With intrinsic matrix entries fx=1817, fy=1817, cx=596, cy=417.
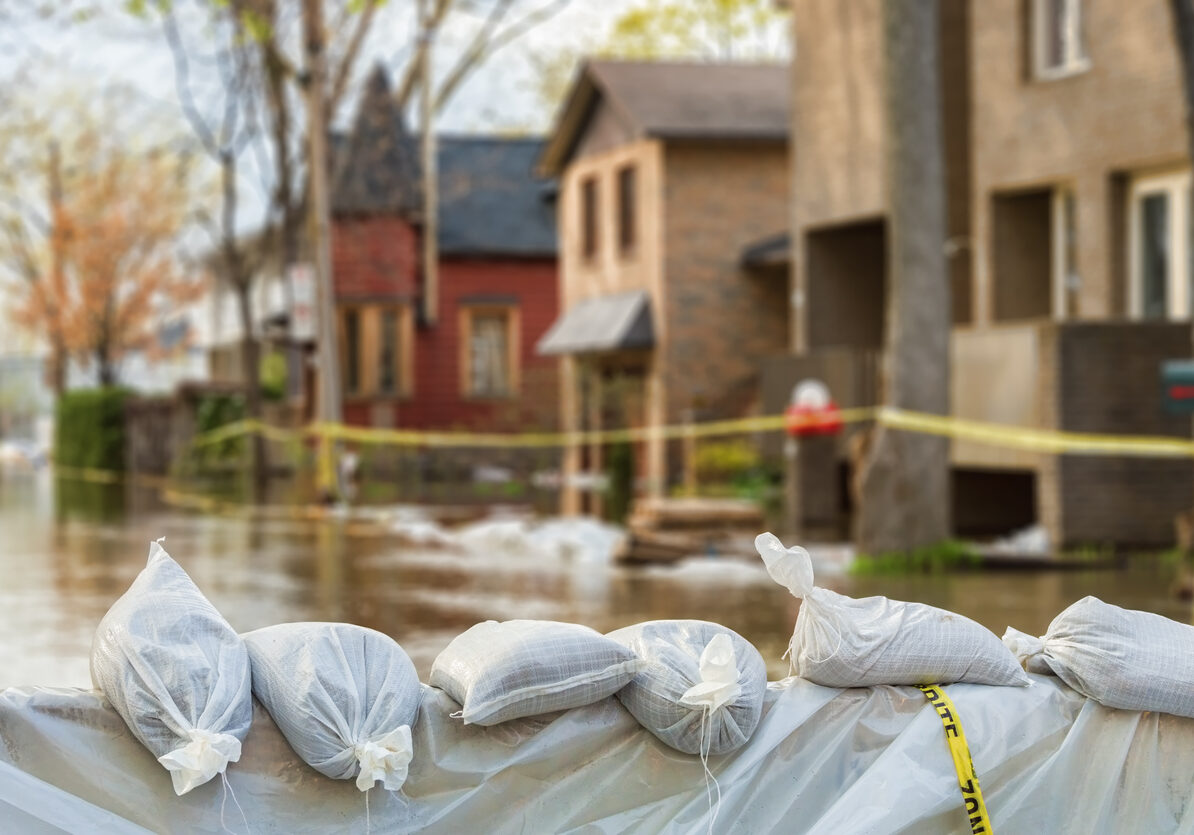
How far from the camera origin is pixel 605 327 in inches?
1219

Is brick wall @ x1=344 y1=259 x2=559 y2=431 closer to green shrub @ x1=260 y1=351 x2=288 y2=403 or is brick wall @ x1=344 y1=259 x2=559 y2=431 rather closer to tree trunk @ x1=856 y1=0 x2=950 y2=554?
green shrub @ x1=260 y1=351 x2=288 y2=403

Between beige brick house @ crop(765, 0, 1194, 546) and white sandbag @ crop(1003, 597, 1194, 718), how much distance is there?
9.87 metres

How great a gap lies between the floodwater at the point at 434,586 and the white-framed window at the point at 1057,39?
21.3ft

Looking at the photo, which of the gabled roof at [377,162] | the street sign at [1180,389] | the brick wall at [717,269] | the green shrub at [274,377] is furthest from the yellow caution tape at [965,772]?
the green shrub at [274,377]

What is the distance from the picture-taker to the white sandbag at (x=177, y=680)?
3916 millimetres

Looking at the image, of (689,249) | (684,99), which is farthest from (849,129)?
(684,99)

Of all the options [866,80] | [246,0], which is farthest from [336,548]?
[246,0]

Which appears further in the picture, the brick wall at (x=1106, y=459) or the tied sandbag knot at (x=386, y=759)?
the brick wall at (x=1106, y=459)

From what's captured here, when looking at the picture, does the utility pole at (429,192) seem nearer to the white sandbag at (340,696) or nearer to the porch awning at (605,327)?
the porch awning at (605,327)

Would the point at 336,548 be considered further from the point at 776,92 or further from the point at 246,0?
the point at 776,92

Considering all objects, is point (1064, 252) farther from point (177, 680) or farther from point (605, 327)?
point (177, 680)

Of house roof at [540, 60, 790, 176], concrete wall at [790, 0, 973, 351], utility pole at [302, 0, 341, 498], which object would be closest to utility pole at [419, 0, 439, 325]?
house roof at [540, 60, 790, 176]

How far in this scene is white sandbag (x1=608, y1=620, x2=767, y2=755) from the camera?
4.21 meters

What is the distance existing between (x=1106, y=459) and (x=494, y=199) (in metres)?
25.5
